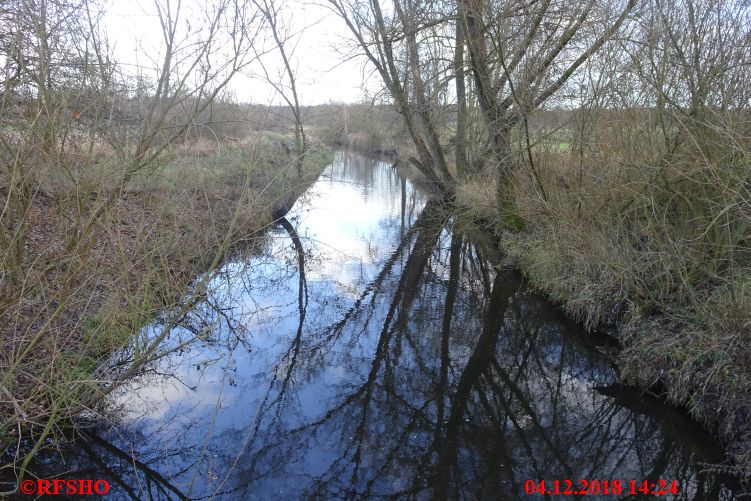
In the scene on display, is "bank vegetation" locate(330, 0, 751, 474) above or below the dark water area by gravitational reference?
above

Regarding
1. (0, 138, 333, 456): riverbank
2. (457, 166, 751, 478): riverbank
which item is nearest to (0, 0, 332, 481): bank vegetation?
(0, 138, 333, 456): riverbank

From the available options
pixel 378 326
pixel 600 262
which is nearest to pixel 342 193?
pixel 378 326

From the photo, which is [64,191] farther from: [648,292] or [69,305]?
[648,292]

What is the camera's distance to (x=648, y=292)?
5840mm

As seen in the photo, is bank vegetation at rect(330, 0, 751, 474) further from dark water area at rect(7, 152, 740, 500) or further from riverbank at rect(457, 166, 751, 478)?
dark water area at rect(7, 152, 740, 500)

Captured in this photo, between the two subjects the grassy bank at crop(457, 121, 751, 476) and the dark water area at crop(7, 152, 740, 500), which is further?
the grassy bank at crop(457, 121, 751, 476)

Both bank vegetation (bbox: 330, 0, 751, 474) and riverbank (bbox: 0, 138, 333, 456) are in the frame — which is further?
bank vegetation (bbox: 330, 0, 751, 474)

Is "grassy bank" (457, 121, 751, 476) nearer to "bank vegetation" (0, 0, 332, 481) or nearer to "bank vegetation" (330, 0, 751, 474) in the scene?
"bank vegetation" (330, 0, 751, 474)

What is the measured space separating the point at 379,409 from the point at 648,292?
344 cm

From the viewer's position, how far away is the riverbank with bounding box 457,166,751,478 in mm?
4461

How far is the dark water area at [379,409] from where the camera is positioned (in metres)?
4.20

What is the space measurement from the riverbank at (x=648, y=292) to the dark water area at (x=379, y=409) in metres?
0.33

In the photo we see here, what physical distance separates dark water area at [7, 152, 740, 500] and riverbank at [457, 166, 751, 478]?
0.33 metres

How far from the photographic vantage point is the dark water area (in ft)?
13.8
